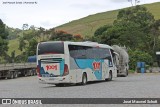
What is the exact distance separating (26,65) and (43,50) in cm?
3119

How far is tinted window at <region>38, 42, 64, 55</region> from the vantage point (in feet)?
99.4

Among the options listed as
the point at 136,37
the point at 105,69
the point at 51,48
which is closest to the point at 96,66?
the point at 105,69

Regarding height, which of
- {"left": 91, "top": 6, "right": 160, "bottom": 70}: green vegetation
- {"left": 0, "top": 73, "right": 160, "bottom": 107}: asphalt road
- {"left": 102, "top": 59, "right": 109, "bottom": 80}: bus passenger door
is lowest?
{"left": 0, "top": 73, "right": 160, "bottom": 107}: asphalt road

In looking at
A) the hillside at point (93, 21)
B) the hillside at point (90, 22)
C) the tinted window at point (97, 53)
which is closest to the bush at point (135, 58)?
the tinted window at point (97, 53)

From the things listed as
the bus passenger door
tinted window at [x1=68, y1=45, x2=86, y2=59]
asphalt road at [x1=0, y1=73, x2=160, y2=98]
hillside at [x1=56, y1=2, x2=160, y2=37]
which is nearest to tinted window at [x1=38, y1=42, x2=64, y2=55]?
tinted window at [x1=68, y1=45, x2=86, y2=59]

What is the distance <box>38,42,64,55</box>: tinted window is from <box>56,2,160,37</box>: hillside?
119 m

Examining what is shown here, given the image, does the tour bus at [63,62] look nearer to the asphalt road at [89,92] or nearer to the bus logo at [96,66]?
the bus logo at [96,66]

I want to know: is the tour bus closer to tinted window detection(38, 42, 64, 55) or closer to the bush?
tinted window detection(38, 42, 64, 55)

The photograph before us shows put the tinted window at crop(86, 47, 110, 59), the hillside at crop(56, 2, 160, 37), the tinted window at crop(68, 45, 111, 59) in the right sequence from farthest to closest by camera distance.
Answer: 1. the hillside at crop(56, 2, 160, 37)
2. the tinted window at crop(86, 47, 110, 59)
3. the tinted window at crop(68, 45, 111, 59)

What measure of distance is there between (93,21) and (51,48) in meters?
147

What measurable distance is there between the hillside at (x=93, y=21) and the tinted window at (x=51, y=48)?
391 ft

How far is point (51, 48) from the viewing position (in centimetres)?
3045

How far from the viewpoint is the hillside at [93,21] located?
157875mm

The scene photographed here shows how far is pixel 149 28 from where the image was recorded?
102625 millimetres
